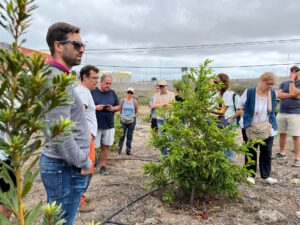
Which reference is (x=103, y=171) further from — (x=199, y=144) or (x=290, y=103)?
(x=290, y=103)

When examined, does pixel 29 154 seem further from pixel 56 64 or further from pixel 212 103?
pixel 212 103

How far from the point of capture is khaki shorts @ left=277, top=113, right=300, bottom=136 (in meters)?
5.96

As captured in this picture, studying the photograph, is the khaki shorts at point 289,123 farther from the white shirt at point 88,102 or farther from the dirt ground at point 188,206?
the white shirt at point 88,102

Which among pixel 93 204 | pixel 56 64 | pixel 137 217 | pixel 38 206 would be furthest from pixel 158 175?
pixel 38 206

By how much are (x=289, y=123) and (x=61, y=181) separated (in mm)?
5124

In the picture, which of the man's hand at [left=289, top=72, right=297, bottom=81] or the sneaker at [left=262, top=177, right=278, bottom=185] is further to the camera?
the man's hand at [left=289, top=72, right=297, bottom=81]

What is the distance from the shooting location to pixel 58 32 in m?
1.98

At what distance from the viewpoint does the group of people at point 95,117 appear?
1.99 meters

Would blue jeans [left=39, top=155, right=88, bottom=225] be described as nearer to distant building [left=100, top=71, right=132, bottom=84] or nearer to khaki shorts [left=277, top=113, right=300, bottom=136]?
khaki shorts [left=277, top=113, right=300, bottom=136]

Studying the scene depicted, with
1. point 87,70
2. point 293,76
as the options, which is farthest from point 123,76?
point 87,70

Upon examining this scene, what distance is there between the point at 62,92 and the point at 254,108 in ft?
14.5

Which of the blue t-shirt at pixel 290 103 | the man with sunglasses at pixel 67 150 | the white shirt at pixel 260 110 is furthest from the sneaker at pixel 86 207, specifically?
the blue t-shirt at pixel 290 103

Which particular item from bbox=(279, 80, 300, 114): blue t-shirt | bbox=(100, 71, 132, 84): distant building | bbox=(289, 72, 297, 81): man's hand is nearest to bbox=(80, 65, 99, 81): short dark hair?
bbox=(289, 72, 297, 81): man's hand

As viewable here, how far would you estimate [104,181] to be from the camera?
202 inches
